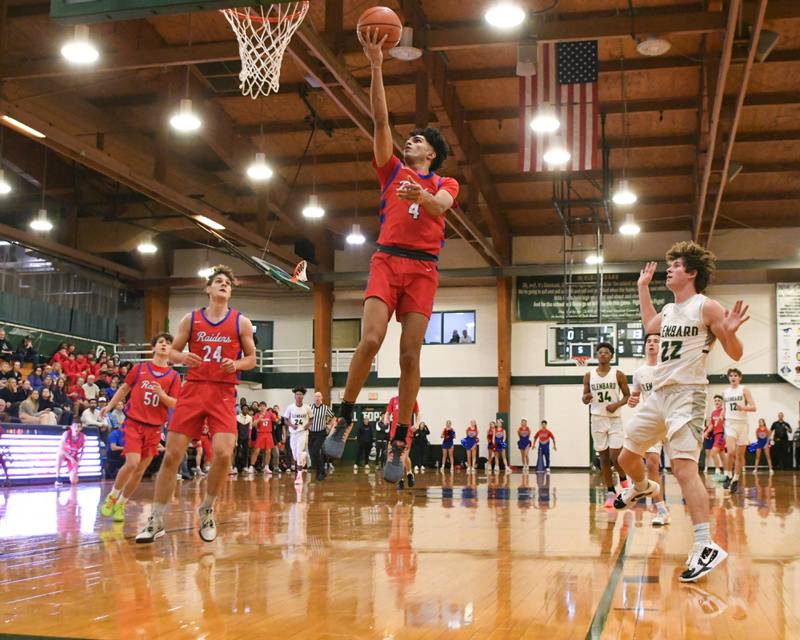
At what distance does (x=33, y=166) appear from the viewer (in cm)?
2472

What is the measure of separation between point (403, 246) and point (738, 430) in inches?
433

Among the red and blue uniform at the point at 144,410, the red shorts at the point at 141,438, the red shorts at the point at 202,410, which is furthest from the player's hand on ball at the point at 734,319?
the red shorts at the point at 141,438

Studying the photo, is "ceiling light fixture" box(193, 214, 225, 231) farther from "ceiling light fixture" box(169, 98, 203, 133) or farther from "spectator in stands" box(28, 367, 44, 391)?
"ceiling light fixture" box(169, 98, 203, 133)

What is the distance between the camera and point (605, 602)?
442 centimetres

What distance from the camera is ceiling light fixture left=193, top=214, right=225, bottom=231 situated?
22750mm

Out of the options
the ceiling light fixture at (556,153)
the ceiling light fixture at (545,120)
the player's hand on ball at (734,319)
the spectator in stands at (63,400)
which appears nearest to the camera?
the player's hand on ball at (734,319)

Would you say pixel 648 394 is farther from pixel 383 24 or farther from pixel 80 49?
pixel 80 49

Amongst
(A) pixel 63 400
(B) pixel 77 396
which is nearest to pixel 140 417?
(A) pixel 63 400

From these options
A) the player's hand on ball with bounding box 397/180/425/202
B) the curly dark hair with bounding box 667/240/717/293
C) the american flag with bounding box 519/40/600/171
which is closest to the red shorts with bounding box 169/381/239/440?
the player's hand on ball with bounding box 397/180/425/202

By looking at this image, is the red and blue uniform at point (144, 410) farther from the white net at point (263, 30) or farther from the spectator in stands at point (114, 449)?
the spectator in stands at point (114, 449)

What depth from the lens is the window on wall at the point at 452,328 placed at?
103ft

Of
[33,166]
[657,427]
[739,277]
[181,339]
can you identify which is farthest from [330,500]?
[739,277]

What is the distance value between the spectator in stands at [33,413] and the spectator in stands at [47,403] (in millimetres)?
301

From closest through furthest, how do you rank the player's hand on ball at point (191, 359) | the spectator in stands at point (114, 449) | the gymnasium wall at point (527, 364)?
the player's hand on ball at point (191, 359) < the spectator in stands at point (114, 449) < the gymnasium wall at point (527, 364)
